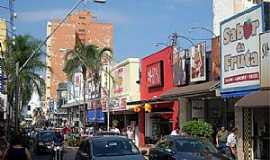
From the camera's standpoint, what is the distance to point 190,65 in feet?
101

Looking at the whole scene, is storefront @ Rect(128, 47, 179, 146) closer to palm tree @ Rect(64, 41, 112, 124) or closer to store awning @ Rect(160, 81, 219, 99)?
store awning @ Rect(160, 81, 219, 99)

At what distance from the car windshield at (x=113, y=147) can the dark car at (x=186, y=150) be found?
1.78 metres

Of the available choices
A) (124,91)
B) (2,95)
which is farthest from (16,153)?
(124,91)

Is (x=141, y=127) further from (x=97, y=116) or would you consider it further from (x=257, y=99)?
(x=257, y=99)

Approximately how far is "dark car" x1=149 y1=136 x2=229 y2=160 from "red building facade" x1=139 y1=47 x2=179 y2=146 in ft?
46.0

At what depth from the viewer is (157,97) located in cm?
3581

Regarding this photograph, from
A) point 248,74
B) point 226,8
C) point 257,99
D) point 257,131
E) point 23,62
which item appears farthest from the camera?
point 23,62

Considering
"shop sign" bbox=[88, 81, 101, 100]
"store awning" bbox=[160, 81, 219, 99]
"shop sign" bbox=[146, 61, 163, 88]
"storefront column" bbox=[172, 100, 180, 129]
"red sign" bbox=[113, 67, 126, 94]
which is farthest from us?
"shop sign" bbox=[88, 81, 101, 100]

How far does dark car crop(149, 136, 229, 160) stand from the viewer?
58.0 feet

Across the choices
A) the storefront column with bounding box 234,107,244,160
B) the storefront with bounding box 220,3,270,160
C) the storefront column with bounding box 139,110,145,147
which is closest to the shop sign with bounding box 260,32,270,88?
the storefront with bounding box 220,3,270,160

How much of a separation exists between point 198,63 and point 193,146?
11.5 meters

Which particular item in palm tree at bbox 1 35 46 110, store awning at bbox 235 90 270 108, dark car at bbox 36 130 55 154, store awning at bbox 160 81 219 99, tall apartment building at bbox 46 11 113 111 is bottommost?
dark car at bbox 36 130 55 154

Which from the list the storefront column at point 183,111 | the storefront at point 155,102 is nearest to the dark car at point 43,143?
the storefront at point 155,102

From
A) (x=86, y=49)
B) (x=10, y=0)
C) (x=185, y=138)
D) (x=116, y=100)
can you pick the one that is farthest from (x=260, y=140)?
(x=86, y=49)
